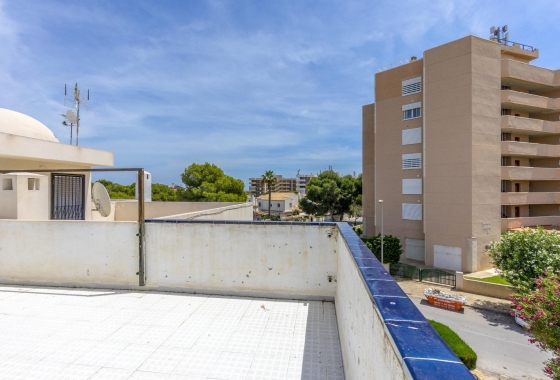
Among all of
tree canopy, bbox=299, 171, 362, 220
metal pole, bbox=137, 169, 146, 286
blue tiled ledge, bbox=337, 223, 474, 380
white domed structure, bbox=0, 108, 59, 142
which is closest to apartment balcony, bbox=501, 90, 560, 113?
tree canopy, bbox=299, 171, 362, 220

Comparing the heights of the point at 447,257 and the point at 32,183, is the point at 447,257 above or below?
below

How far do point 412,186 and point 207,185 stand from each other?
19.5 metres

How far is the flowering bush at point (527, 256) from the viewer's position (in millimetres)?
11977

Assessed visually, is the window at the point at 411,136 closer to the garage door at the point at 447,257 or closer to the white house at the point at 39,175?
the garage door at the point at 447,257

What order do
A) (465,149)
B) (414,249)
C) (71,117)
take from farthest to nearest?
1. (414,249)
2. (465,149)
3. (71,117)

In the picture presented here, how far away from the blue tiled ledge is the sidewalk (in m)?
12.4

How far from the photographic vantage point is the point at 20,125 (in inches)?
402

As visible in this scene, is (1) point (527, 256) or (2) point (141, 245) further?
(1) point (527, 256)

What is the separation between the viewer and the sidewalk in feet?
46.2

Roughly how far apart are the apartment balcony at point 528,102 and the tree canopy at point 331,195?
63.4ft

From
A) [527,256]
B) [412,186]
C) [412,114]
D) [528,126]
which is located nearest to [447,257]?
[412,186]

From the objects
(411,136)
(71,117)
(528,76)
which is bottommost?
(71,117)

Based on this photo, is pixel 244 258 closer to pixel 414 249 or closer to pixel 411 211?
pixel 411 211

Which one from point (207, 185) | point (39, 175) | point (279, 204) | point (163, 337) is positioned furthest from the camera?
point (279, 204)
